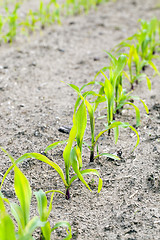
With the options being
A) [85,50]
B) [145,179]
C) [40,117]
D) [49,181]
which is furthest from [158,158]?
[85,50]

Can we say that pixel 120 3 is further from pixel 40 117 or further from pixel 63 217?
pixel 63 217

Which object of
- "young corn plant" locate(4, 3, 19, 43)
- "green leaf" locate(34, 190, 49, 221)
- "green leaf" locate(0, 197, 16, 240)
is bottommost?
"green leaf" locate(34, 190, 49, 221)

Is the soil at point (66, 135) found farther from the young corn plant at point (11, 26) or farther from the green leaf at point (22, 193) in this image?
the green leaf at point (22, 193)

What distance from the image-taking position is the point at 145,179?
5.53 ft

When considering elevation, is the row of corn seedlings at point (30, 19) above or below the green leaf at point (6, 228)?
above

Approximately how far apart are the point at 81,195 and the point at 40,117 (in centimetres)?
87

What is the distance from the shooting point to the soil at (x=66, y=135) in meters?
1.47

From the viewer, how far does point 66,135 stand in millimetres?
2129

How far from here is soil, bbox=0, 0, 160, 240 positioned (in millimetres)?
1468

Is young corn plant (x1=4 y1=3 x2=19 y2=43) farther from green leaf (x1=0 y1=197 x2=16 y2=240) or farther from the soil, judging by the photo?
green leaf (x1=0 y1=197 x2=16 y2=240)

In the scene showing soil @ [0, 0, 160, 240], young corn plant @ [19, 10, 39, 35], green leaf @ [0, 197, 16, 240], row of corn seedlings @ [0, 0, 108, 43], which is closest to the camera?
green leaf @ [0, 197, 16, 240]

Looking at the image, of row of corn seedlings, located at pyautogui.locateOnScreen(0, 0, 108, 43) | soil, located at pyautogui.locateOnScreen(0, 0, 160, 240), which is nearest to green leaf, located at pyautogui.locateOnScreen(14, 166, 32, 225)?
soil, located at pyautogui.locateOnScreen(0, 0, 160, 240)

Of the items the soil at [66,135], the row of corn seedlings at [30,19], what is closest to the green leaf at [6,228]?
the soil at [66,135]

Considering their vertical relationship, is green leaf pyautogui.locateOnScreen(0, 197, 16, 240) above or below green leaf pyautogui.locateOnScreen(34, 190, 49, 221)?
above
